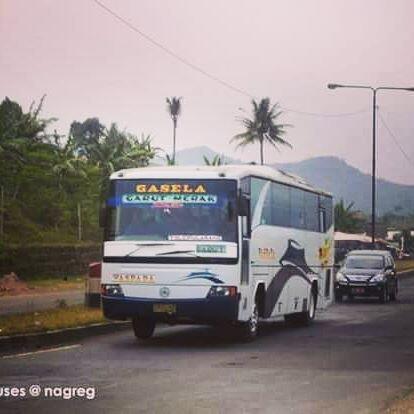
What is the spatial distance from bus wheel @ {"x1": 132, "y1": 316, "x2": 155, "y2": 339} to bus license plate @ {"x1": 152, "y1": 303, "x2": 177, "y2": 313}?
1.52m

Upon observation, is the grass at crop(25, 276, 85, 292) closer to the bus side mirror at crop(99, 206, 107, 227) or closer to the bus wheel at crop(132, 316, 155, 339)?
the bus wheel at crop(132, 316, 155, 339)

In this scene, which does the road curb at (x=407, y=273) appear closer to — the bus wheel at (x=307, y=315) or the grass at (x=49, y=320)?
the bus wheel at (x=307, y=315)

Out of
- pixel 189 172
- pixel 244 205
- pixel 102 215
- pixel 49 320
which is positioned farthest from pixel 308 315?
pixel 102 215

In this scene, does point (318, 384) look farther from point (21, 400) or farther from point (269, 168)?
point (269, 168)

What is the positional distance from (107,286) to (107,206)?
140 cm

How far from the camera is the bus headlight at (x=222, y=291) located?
15742mm

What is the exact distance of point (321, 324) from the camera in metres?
21.9

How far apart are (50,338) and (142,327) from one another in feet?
7.29

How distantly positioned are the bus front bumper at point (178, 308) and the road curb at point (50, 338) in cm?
90

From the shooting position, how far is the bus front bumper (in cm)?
1571

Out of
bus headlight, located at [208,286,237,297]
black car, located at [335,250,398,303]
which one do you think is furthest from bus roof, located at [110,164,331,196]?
black car, located at [335,250,398,303]

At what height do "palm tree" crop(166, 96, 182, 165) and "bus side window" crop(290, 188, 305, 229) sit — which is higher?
"palm tree" crop(166, 96, 182, 165)

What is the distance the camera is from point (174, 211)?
1614cm

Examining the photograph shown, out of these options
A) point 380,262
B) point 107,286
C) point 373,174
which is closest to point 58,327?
point 107,286
